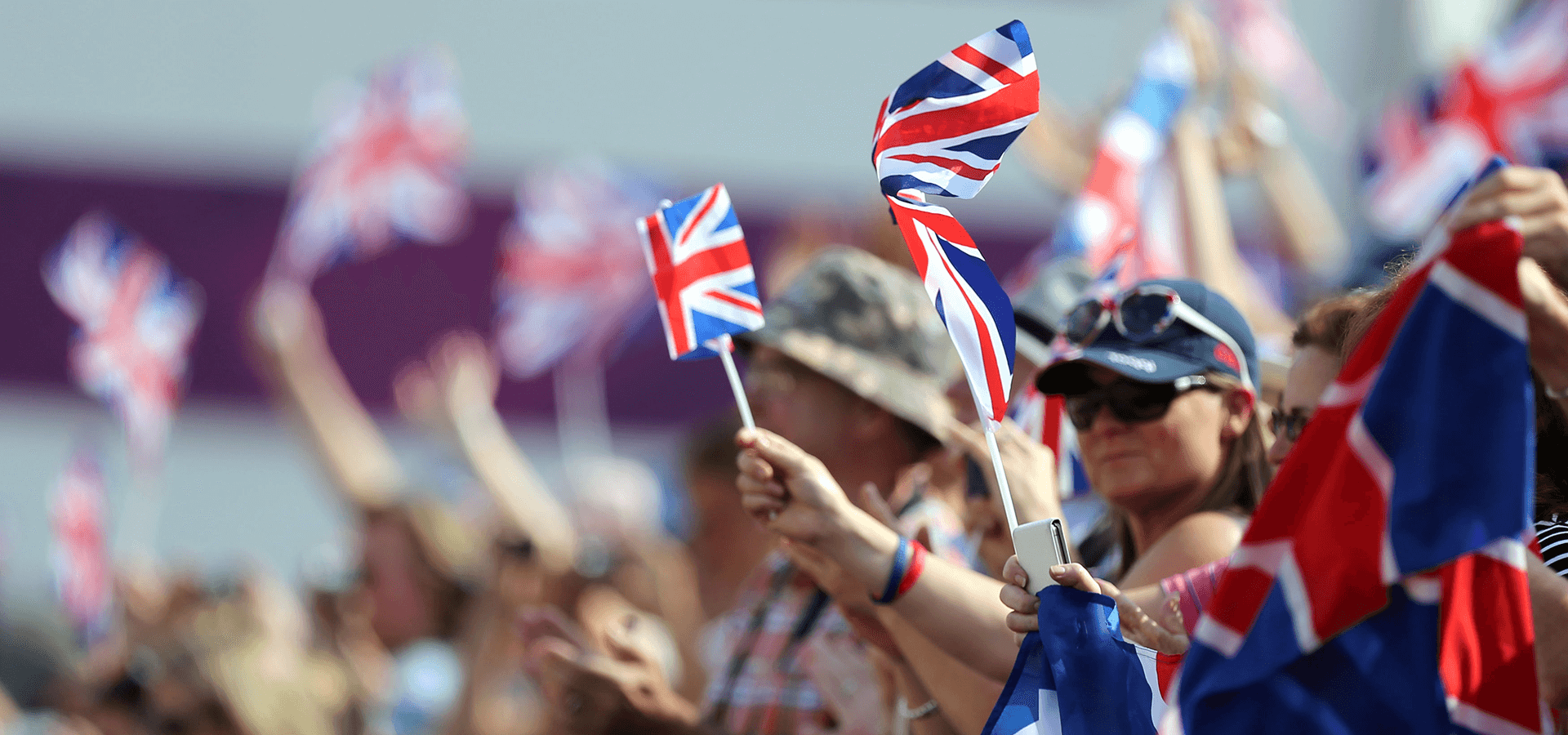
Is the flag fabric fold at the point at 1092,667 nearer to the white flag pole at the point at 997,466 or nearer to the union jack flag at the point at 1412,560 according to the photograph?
the white flag pole at the point at 997,466

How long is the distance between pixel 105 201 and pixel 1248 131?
825 cm

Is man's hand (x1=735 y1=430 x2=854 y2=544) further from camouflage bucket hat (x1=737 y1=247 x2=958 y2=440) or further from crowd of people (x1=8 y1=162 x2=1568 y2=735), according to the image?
camouflage bucket hat (x1=737 y1=247 x2=958 y2=440)

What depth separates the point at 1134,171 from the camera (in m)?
3.89

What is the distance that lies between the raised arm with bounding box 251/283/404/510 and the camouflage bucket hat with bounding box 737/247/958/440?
2454 millimetres

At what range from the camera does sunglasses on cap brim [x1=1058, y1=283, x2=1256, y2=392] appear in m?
2.23

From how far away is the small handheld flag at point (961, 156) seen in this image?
1889 millimetres

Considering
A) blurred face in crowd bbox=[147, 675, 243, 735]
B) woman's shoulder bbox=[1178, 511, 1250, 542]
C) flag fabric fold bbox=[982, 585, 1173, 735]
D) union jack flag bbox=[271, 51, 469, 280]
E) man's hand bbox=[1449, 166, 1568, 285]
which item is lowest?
blurred face in crowd bbox=[147, 675, 243, 735]

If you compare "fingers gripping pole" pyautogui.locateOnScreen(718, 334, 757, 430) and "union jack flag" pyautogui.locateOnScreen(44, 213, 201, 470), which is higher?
"fingers gripping pole" pyautogui.locateOnScreen(718, 334, 757, 430)

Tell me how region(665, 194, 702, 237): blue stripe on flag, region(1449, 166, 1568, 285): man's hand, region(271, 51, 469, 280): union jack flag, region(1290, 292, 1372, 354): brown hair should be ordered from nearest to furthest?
region(1449, 166, 1568, 285): man's hand < region(1290, 292, 1372, 354): brown hair < region(665, 194, 702, 237): blue stripe on flag < region(271, 51, 469, 280): union jack flag

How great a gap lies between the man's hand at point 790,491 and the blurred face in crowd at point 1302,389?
0.59 m

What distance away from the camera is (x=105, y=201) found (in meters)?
10.5

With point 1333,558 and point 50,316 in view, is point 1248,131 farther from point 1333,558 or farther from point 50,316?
point 50,316

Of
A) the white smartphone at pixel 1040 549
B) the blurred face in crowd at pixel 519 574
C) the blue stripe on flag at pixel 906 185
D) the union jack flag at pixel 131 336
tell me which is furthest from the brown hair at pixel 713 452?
the union jack flag at pixel 131 336

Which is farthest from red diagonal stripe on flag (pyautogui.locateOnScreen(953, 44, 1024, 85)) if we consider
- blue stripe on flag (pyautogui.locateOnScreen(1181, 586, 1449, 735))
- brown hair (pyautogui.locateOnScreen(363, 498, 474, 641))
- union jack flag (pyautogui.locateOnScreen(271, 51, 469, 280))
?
union jack flag (pyautogui.locateOnScreen(271, 51, 469, 280))
